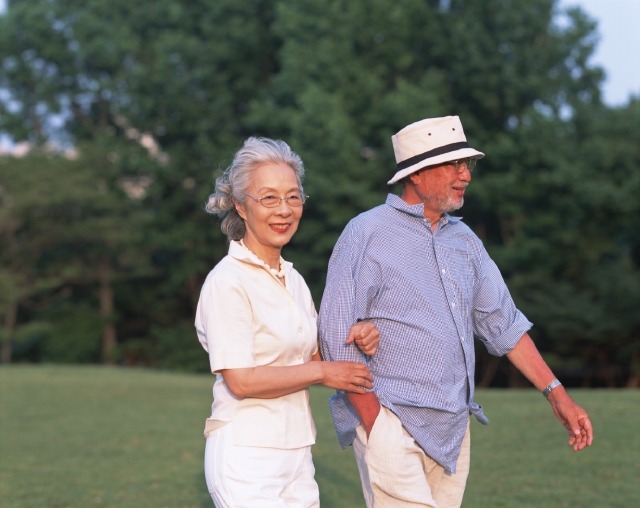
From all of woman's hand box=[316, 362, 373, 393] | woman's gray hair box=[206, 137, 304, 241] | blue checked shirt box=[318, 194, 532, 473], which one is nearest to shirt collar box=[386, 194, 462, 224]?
blue checked shirt box=[318, 194, 532, 473]

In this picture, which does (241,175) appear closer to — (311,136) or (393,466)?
(393,466)

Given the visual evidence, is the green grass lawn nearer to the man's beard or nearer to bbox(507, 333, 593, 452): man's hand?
bbox(507, 333, 593, 452): man's hand

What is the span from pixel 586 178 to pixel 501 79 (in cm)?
422

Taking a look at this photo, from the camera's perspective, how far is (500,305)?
426cm

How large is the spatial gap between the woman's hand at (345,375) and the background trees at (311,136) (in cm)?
2250

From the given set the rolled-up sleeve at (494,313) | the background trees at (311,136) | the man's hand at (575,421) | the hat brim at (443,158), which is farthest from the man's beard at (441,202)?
the background trees at (311,136)

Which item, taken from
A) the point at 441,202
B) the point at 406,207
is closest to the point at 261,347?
the point at 406,207

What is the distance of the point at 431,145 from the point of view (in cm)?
406

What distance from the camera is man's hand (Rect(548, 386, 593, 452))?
4.05 meters

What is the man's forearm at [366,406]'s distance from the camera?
145 inches

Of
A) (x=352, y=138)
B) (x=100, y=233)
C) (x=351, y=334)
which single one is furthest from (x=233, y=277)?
(x=100, y=233)

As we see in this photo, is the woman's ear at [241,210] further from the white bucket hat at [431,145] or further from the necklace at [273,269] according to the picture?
the white bucket hat at [431,145]

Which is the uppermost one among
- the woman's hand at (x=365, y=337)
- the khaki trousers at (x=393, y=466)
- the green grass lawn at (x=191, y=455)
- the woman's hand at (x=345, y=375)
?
the woman's hand at (x=365, y=337)

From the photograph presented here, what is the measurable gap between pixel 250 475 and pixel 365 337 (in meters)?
0.75
